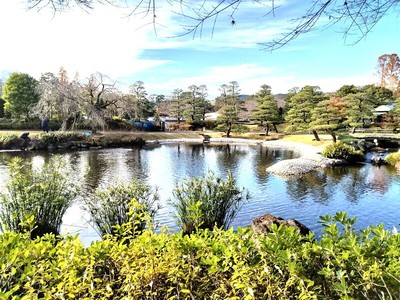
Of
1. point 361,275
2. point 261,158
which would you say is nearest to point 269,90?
point 261,158

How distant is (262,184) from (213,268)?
10.3m

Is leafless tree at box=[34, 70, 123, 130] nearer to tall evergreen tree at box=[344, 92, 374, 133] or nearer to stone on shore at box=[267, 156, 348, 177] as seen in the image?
stone on shore at box=[267, 156, 348, 177]

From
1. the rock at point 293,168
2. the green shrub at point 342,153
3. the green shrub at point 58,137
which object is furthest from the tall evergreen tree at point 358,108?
the green shrub at point 58,137

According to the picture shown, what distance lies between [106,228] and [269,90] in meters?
33.9

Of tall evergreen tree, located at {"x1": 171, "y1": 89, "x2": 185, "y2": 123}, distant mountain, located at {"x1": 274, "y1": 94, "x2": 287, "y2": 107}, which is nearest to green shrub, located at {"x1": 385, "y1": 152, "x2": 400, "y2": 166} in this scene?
tall evergreen tree, located at {"x1": 171, "y1": 89, "x2": 185, "y2": 123}

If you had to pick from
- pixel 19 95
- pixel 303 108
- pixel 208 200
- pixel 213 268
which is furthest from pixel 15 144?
pixel 213 268

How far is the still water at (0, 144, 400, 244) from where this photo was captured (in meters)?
7.71

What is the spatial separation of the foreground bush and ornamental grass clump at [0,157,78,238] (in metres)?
3.52

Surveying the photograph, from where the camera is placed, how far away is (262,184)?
11539 millimetres

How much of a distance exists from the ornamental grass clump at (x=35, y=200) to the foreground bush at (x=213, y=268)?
352 centimetres

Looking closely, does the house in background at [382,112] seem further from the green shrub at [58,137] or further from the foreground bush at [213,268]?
the foreground bush at [213,268]

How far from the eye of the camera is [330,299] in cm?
151

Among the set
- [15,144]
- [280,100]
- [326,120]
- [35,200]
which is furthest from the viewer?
[280,100]

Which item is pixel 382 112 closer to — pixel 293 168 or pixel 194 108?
pixel 194 108
